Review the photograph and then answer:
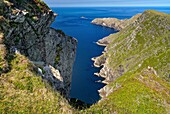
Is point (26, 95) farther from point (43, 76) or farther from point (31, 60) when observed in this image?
point (31, 60)

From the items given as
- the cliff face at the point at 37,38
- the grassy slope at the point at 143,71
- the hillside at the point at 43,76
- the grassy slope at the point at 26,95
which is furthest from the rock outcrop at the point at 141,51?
the grassy slope at the point at 26,95

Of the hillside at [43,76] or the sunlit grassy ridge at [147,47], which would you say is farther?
the sunlit grassy ridge at [147,47]

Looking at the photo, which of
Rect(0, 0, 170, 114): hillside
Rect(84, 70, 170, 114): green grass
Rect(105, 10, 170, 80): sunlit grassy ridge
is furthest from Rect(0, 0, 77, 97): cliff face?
Rect(105, 10, 170, 80): sunlit grassy ridge

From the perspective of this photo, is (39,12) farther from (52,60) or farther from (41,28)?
(52,60)

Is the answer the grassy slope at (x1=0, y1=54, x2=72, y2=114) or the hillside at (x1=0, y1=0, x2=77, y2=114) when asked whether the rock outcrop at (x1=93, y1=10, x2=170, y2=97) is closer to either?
the hillside at (x1=0, y1=0, x2=77, y2=114)

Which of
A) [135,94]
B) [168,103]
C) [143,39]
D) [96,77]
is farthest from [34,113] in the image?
[143,39]

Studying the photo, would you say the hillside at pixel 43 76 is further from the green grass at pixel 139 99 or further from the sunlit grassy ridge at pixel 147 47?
the sunlit grassy ridge at pixel 147 47
